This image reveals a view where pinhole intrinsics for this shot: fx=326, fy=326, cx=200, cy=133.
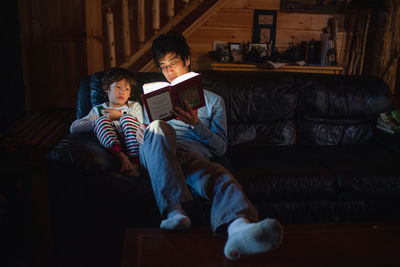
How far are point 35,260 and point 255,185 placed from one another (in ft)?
3.75

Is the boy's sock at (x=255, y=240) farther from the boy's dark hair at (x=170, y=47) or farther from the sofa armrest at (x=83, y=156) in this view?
the boy's dark hair at (x=170, y=47)

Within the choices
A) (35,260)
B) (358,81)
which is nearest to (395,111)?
(358,81)

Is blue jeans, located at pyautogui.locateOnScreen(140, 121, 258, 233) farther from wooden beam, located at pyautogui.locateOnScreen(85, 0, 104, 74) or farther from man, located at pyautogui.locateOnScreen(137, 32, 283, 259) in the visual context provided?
wooden beam, located at pyautogui.locateOnScreen(85, 0, 104, 74)

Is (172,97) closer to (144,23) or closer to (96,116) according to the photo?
(96,116)

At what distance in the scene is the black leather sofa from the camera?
Result: 1570 mm

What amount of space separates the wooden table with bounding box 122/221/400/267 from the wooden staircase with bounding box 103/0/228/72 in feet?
7.29

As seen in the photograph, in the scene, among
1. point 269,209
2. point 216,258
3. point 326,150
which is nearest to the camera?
point 216,258

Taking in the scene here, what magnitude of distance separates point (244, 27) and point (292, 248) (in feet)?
9.59

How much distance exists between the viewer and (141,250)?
1.02 m

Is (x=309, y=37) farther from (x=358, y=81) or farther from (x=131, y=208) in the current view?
(x=131, y=208)

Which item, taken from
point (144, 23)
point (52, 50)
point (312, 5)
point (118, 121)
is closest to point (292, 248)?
point (118, 121)

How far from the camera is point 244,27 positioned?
139 inches

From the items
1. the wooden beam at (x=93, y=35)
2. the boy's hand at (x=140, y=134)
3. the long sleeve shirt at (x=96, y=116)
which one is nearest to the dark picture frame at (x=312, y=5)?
the wooden beam at (x=93, y=35)

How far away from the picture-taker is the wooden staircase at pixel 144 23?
297 centimetres
